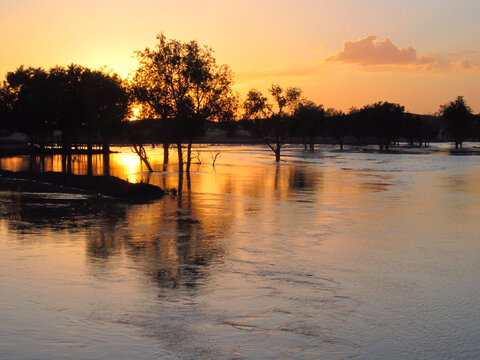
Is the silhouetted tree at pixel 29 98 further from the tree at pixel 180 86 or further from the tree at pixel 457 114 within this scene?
the tree at pixel 457 114

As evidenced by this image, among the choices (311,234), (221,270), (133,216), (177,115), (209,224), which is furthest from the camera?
(177,115)

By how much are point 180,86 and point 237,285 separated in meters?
47.0

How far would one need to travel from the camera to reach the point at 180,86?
56219 mm

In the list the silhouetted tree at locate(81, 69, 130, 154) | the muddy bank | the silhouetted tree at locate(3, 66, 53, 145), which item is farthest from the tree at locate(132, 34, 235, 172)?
the silhouetted tree at locate(3, 66, 53, 145)

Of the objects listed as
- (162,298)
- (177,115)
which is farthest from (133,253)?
(177,115)

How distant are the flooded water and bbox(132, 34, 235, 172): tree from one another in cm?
3439

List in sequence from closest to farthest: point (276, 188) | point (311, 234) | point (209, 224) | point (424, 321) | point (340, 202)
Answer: point (424, 321) → point (311, 234) → point (209, 224) → point (340, 202) → point (276, 188)

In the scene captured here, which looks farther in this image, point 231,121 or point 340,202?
point 231,121

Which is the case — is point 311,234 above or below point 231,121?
below

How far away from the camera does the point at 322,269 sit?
12.8 meters

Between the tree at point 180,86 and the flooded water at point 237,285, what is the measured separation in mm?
34395

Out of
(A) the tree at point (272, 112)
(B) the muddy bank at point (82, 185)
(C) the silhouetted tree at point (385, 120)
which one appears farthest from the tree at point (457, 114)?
(B) the muddy bank at point (82, 185)

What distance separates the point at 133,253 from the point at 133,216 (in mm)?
7192

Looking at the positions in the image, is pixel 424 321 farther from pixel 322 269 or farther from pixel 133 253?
pixel 133 253
